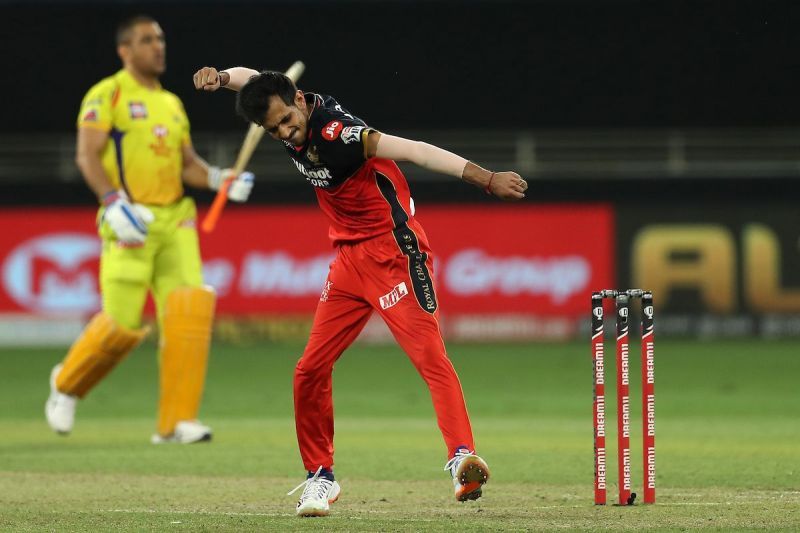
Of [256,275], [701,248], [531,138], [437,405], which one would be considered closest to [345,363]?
[256,275]

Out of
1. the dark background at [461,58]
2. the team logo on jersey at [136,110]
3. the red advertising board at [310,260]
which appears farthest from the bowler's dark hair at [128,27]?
the dark background at [461,58]

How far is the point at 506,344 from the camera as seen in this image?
16547 mm

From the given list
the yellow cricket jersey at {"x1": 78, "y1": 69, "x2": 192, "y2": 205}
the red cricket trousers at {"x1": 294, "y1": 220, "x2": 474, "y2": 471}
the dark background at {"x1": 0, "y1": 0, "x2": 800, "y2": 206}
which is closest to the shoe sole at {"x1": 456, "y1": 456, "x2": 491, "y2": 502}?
the red cricket trousers at {"x1": 294, "y1": 220, "x2": 474, "y2": 471}

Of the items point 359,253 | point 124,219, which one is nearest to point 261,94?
point 359,253

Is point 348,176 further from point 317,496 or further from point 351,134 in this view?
point 317,496

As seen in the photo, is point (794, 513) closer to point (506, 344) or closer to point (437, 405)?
point (437, 405)

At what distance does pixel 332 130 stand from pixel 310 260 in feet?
35.2

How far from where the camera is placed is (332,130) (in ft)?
18.5

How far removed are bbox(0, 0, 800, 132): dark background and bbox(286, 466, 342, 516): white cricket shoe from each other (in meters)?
16.1

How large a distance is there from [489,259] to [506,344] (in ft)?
3.28

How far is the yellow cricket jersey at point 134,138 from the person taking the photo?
28.5 ft

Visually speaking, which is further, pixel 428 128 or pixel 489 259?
pixel 428 128

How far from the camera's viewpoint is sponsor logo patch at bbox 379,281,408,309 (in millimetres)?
5777

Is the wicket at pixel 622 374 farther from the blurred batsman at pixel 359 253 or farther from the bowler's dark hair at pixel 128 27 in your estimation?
the bowler's dark hair at pixel 128 27
